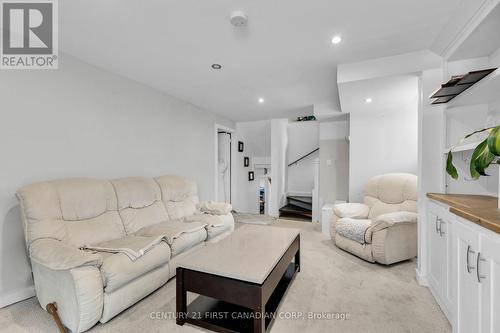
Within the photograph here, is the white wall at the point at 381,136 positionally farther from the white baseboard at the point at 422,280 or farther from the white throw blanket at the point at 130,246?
A: the white throw blanket at the point at 130,246

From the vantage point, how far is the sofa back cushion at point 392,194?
2.94 meters

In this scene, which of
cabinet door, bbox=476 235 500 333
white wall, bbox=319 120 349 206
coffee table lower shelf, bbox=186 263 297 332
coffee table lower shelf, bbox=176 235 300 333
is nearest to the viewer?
cabinet door, bbox=476 235 500 333

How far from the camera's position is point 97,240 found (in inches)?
82.2

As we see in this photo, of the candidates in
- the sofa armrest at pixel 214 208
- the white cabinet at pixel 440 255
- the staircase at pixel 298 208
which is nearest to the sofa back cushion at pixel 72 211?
the sofa armrest at pixel 214 208

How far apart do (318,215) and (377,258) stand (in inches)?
86.2

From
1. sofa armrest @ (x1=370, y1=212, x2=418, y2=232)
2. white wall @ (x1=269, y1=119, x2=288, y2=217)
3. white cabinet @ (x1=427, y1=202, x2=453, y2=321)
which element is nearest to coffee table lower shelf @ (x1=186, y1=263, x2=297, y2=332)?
white cabinet @ (x1=427, y1=202, x2=453, y2=321)

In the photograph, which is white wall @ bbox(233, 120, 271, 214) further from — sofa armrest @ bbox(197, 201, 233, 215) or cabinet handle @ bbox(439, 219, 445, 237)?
cabinet handle @ bbox(439, 219, 445, 237)

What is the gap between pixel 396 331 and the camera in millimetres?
1552

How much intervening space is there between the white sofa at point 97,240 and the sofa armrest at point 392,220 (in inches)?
78.0

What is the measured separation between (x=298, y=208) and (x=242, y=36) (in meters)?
4.38

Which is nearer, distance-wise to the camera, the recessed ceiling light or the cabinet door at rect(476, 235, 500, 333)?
the cabinet door at rect(476, 235, 500, 333)

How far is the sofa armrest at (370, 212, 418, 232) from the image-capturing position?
2477 millimetres

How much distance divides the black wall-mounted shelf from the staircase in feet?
11.6

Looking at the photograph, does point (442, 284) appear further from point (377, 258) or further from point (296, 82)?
point (296, 82)
